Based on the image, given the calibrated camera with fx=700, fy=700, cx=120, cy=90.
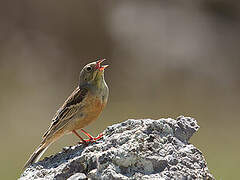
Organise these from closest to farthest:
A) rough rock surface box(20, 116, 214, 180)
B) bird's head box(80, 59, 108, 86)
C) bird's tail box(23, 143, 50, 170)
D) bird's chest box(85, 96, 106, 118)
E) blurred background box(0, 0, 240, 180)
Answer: rough rock surface box(20, 116, 214, 180), bird's tail box(23, 143, 50, 170), bird's chest box(85, 96, 106, 118), bird's head box(80, 59, 108, 86), blurred background box(0, 0, 240, 180)

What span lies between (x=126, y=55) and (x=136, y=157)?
20086 mm

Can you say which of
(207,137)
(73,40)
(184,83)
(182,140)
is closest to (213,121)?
(207,137)

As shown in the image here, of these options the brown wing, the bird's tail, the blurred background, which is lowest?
the bird's tail

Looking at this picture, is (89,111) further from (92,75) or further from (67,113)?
(92,75)

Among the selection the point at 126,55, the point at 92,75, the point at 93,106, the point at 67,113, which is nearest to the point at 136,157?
the point at 93,106

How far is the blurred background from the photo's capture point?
75.6 ft

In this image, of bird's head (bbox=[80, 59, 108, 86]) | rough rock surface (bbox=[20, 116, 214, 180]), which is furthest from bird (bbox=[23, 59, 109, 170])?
rough rock surface (bbox=[20, 116, 214, 180])

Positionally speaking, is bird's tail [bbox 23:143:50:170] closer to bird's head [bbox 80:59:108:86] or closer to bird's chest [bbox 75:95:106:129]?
bird's chest [bbox 75:95:106:129]

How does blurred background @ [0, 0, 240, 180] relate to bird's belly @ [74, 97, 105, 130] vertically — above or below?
above

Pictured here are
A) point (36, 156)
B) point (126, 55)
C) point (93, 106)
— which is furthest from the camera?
point (126, 55)

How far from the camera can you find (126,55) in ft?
86.1

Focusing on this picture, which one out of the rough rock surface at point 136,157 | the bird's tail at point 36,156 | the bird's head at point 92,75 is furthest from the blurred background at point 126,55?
the rough rock surface at point 136,157

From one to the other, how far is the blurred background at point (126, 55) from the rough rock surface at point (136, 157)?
568 inches

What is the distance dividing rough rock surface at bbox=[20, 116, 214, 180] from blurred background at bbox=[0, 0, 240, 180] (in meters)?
14.4
